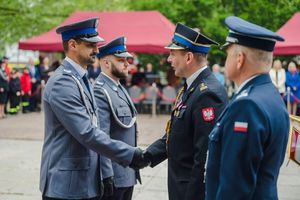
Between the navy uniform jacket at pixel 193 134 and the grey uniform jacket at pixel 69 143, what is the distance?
0.38m

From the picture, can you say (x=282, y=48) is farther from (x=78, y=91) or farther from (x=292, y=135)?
(x=78, y=91)

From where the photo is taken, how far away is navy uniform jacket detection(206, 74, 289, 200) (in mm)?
2445

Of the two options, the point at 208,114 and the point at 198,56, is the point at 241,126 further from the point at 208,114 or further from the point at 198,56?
the point at 198,56

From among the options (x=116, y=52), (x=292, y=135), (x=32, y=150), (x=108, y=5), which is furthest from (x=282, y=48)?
(x=108, y=5)

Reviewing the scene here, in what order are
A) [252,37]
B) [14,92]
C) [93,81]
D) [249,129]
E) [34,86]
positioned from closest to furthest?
[249,129] → [252,37] → [93,81] → [14,92] → [34,86]

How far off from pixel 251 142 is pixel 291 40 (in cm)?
1376

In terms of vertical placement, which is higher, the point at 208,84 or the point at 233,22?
the point at 233,22

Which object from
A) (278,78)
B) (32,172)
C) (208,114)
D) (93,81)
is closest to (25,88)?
(93,81)

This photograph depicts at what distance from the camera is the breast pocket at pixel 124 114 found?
4.43 m

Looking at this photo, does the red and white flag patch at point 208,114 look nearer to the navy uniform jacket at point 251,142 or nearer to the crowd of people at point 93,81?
the navy uniform jacket at point 251,142

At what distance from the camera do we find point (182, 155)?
11.7 ft

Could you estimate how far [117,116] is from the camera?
14.5 feet

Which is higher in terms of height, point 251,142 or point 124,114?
point 251,142

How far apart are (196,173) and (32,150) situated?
Result: 7235mm
